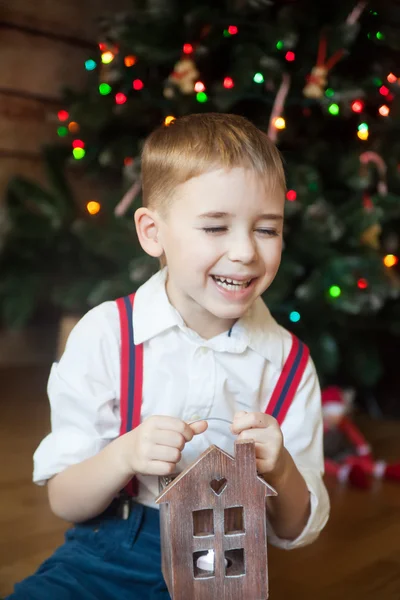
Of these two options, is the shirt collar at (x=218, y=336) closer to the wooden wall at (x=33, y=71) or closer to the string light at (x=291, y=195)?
the string light at (x=291, y=195)

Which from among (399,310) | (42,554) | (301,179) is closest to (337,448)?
(399,310)

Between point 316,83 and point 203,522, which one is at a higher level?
point 316,83

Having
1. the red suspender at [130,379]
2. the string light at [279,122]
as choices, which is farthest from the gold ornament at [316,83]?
the red suspender at [130,379]

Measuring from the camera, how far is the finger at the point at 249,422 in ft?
2.80

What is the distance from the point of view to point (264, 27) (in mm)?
2020

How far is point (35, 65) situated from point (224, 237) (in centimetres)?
227

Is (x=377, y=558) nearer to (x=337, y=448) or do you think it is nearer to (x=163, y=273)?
(x=337, y=448)

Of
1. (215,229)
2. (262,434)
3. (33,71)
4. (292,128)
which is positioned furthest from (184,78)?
(262,434)

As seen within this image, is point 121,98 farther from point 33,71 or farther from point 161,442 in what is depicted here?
point 161,442

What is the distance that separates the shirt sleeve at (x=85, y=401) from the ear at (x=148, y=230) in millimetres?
114

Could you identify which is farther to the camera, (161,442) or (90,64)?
(90,64)

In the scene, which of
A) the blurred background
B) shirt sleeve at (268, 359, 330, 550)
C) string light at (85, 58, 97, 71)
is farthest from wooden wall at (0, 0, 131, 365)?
shirt sleeve at (268, 359, 330, 550)

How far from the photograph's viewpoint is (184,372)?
3.34 feet

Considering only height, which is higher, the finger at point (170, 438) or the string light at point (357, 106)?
the string light at point (357, 106)
